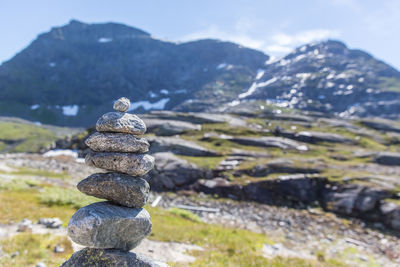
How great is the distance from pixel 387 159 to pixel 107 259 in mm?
71247

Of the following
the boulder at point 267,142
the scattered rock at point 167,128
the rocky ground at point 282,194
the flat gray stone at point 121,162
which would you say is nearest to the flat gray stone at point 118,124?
the flat gray stone at point 121,162

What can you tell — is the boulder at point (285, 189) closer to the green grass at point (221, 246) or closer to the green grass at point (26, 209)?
the green grass at point (221, 246)

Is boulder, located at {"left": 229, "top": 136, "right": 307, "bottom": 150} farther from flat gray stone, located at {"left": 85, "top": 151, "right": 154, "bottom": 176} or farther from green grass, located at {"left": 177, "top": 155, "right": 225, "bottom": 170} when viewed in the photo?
flat gray stone, located at {"left": 85, "top": 151, "right": 154, "bottom": 176}

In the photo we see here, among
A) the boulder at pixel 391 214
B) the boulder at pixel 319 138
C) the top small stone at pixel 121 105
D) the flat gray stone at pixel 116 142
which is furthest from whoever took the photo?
the boulder at pixel 319 138

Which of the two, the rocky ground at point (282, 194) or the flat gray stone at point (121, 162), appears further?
the rocky ground at point (282, 194)

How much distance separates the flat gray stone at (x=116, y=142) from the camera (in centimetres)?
950

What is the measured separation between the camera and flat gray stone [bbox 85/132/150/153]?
9.50 meters

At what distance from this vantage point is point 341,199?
36.6m

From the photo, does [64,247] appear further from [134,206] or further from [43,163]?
[43,163]

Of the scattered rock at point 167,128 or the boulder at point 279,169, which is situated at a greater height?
the scattered rock at point 167,128

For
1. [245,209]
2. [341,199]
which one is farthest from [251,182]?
[341,199]

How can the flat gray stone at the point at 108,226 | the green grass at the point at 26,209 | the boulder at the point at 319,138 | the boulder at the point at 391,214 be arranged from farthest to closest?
the boulder at the point at 319,138
the boulder at the point at 391,214
the green grass at the point at 26,209
the flat gray stone at the point at 108,226

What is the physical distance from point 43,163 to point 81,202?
106 feet

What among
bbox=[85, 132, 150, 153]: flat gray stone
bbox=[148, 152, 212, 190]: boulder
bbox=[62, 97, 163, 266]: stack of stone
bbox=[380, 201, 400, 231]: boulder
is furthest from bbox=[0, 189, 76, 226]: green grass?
bbox=[380, 201, 400, 231]: boulder
